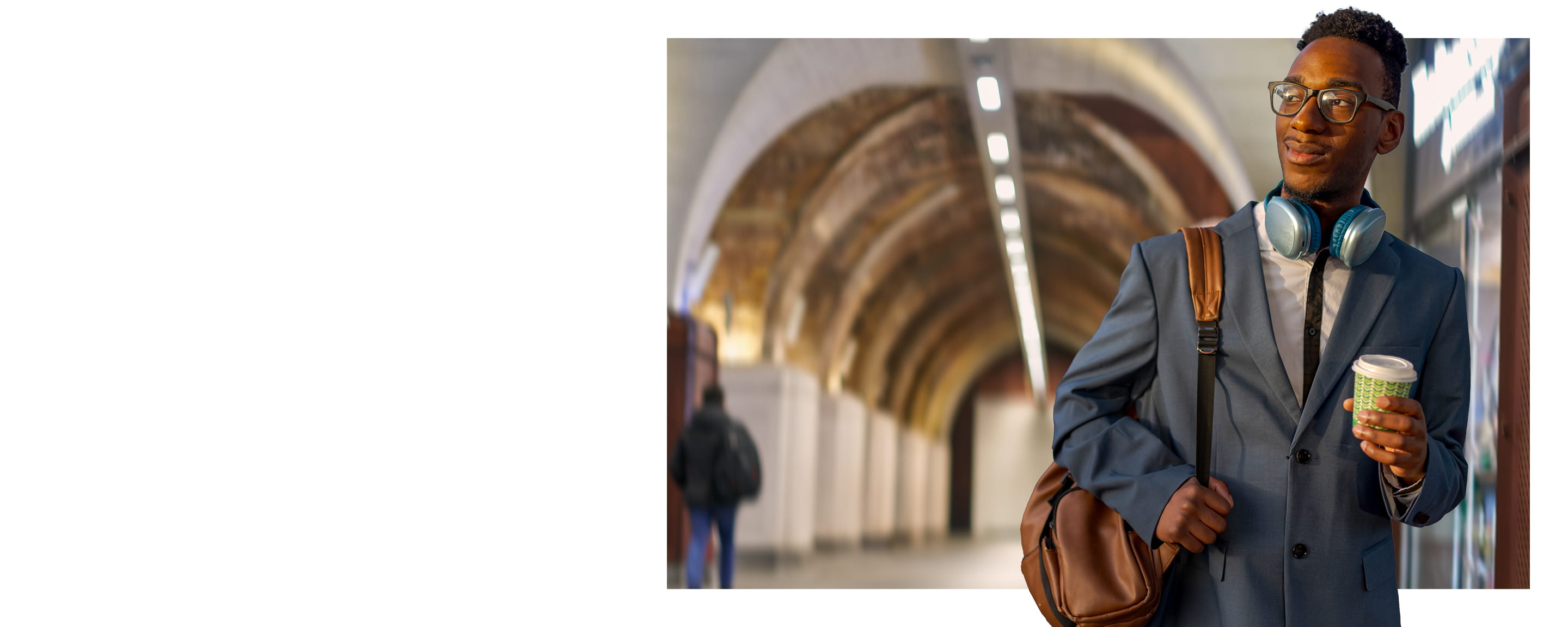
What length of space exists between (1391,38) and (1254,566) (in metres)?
0.99

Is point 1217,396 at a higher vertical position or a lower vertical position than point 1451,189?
lower

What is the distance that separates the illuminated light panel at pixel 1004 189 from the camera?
636 inches

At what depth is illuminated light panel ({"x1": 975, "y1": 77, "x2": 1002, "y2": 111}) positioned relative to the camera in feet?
35.6

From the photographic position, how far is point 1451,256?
28.9 feet

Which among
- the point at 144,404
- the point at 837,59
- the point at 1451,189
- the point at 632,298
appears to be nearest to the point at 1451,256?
the point at 1451,189

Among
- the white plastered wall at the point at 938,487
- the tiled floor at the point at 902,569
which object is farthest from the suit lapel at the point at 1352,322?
the white plastered wall at the point at 938,487

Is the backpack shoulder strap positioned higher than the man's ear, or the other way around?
the man's ear

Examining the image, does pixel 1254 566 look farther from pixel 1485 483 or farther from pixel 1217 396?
pixel 1485 483

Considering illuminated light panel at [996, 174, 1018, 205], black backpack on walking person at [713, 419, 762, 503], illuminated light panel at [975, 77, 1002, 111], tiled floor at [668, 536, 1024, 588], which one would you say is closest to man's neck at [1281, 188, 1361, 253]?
tiled floor at [668, 536, 1024, 588]

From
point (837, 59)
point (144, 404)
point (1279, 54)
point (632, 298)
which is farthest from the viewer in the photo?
point (837, 59)

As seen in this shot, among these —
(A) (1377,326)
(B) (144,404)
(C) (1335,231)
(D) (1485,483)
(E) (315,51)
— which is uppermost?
(E) (315,51)

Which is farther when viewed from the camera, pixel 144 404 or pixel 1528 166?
pixel 1528 166

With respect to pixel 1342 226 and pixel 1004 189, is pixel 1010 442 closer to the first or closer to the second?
pixel 1004 189

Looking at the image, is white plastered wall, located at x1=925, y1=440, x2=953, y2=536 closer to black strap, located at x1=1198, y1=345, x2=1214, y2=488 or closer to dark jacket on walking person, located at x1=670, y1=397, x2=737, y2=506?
dark jacket on walking person, located at x1=670, y1=397, x2=737, y2=506
